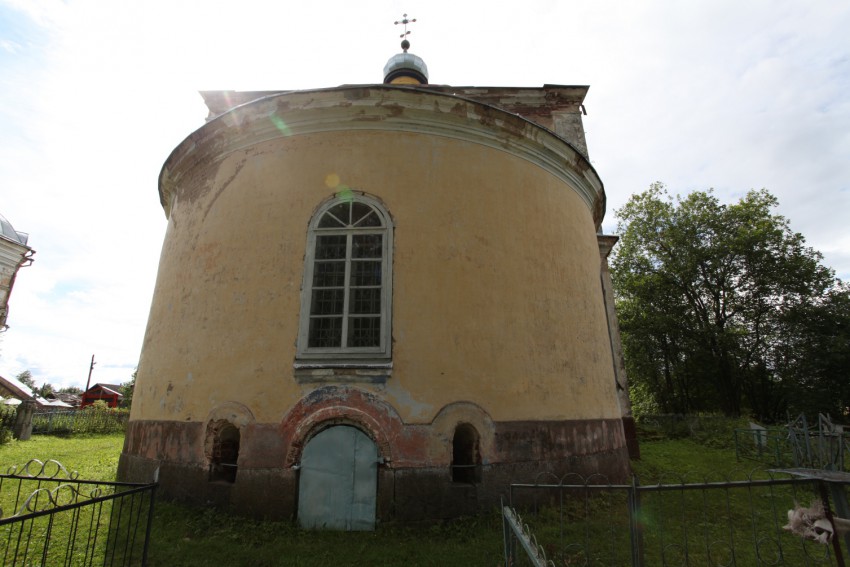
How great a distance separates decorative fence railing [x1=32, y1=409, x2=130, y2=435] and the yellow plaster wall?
1448 cm

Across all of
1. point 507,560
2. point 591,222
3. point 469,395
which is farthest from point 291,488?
point 591,222

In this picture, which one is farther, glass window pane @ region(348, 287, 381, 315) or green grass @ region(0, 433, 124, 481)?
green grass @ region(0, 433, 124, 481)

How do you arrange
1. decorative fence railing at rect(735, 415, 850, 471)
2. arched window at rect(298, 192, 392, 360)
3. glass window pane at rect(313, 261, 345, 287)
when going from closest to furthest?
arched window at rect(298, 192, 392, 360)
glass window pane at rect(313, 261, 345, 287)
decorative fence railing at rect(735, 415, 850, 471)

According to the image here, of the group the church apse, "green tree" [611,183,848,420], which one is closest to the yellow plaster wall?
the church apse

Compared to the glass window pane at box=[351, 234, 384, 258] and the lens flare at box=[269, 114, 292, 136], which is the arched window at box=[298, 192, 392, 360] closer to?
the glass window pane at box=[351, 234, 384, 258]

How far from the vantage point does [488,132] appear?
7.49 metres

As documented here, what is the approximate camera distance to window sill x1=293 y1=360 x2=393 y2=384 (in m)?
6.12

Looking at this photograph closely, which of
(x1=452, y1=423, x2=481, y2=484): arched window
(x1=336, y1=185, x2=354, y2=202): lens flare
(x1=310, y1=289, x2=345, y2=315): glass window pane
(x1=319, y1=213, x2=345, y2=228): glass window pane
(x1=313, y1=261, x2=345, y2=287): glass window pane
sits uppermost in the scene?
(x1=336, y1=185, x2=354, y2=202): lens flare

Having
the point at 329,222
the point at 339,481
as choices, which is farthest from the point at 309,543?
the point at 329,222

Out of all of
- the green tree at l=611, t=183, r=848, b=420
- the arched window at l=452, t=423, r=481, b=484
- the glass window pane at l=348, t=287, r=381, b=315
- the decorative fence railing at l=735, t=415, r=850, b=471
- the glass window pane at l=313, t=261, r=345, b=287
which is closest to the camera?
the arched window at l=452, t=423, r=481, b=484

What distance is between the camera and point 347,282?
6641mm

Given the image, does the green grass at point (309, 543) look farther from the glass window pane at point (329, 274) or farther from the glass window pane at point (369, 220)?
the glass window pane at point (369, 220)

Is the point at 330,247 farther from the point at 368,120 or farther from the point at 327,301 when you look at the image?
the point at 368,120

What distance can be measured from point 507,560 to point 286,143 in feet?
20.9
